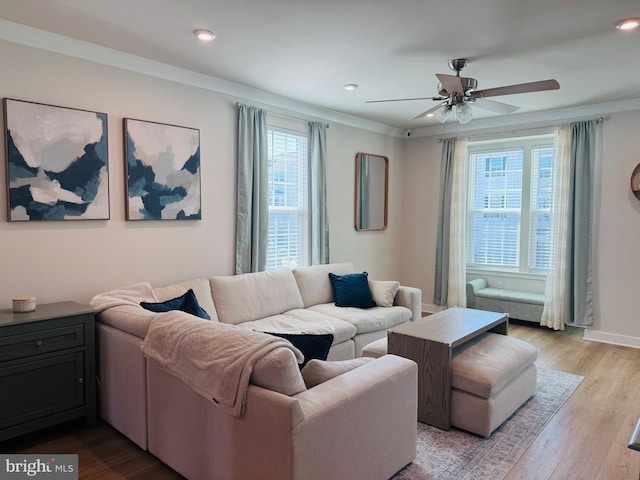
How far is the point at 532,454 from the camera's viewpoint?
2.61m

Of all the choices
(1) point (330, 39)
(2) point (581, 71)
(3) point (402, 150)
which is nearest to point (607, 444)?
(2) point (581, 71)

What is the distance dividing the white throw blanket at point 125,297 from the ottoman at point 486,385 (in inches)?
89.5

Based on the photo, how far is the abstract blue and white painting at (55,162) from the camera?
284cm

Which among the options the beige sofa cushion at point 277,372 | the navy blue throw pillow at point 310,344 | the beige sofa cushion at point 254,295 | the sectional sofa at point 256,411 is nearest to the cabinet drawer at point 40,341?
the sectional sofa at point 256,411

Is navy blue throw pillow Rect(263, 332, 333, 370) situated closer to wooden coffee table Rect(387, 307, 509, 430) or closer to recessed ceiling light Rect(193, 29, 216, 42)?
wooden coffee table Rect(387, 307, 509, 430)

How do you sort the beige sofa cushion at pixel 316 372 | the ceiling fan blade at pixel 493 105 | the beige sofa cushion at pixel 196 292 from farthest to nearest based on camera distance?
the ceiling fan blade at pixel 493 105
the beige sofa cushion at pixel 196 292
the beige sofa cushion at pixel 316 372

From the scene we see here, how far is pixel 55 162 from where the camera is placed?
3014 mm

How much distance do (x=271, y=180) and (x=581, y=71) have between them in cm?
303

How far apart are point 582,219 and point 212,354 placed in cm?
469

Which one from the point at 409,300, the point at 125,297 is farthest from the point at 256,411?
the point at 409,300

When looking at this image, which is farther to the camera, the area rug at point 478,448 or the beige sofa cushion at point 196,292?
the beige sofa cushion at point 196,292

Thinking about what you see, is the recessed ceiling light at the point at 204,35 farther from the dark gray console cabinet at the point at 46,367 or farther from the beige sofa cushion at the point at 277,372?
the beige sofa cushion at the point at 277,372

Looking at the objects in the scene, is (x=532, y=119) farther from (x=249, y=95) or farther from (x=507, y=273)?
(x=249, y=95)

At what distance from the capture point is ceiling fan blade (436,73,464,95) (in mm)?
3061
